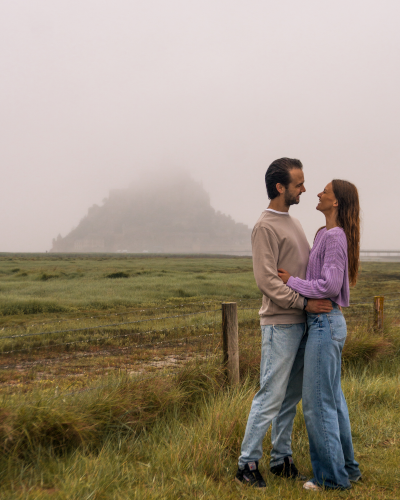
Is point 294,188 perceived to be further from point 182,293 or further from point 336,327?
point 182,293

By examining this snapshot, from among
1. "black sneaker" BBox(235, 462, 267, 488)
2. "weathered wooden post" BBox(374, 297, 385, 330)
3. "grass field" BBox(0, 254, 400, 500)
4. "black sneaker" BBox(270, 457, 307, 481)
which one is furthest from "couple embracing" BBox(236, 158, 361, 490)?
"weathered wooden post" BBox(374, 297, 385, 330)

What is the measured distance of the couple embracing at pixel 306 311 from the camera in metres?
2.88

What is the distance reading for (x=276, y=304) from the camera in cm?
295

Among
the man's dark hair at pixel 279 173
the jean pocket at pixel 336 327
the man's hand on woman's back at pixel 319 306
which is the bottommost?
the jean pocket at pixel 336 327

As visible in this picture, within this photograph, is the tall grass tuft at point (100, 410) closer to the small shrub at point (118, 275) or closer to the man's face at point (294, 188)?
the man's face at point (294, 188)

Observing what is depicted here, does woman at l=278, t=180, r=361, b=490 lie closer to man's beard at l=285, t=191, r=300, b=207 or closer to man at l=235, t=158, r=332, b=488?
man at l=235, t=158, r=332, b=488

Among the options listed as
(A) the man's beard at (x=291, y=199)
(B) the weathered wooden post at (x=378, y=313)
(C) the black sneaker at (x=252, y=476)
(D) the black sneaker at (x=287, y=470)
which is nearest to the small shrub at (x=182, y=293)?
(B) the weathered wooden post at (x=378, y=313)

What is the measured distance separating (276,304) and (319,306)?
28cm

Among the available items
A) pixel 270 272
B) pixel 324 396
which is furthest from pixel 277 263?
pixel 324 396

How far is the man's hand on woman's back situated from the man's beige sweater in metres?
0.05

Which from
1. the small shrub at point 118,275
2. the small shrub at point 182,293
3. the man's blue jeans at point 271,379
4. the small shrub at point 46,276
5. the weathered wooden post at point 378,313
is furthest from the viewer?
the small shrub at point 118,275

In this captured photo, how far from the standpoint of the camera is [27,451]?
3.22m

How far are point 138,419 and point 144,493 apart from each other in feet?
3.99

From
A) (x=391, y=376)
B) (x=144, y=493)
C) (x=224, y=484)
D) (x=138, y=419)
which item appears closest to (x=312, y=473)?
(x=224, y=484)
